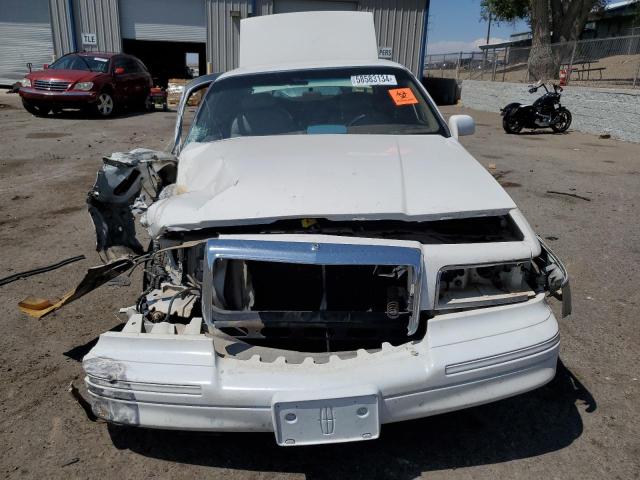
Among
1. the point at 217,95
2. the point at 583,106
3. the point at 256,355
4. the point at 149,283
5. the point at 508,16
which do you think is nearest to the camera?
the point at 256,355

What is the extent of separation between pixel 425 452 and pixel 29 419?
6.36 feet

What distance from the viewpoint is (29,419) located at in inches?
103

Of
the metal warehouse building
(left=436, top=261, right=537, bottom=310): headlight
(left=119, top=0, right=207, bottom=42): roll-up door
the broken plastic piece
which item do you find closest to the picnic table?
the metal warehouse building

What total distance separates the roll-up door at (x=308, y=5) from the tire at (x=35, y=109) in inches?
420

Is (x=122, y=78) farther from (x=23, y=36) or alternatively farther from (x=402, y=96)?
(x=402, y=96)

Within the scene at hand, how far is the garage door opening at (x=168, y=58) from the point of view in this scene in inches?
1044

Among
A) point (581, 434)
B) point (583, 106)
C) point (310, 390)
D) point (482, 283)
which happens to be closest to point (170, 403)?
point (310, 390)

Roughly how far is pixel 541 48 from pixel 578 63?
2555 mm

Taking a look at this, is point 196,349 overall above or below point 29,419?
above

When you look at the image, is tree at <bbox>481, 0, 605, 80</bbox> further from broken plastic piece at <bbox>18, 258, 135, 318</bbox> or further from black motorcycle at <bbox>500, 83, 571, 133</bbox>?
broken plastic piece at <bbox>18, 258, 135, 318</bbox>

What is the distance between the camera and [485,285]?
8.13 feet

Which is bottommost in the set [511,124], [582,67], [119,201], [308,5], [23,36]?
[511,124]

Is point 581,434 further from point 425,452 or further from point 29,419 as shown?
point 29,419

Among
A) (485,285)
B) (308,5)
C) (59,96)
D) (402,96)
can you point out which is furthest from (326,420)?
(308,5)
